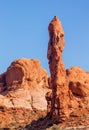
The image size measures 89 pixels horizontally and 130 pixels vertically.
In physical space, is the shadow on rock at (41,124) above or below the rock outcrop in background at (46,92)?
below

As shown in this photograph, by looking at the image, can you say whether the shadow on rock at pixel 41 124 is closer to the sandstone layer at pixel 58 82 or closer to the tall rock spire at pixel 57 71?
the sandstone layer at pixel 58 82

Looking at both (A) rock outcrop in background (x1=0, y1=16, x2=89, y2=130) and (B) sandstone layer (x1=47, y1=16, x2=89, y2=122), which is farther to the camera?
(A) rock outcrop in background (x1=0, y1=16, x2=89, y2=130)

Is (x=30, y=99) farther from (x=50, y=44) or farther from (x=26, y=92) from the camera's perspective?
(x=50, y=44)

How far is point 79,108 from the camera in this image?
4013 inches

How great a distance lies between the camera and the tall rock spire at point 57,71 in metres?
99.2

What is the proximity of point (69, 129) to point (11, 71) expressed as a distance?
4016cm

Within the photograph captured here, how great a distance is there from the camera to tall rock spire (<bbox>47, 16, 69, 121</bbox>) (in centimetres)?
9925

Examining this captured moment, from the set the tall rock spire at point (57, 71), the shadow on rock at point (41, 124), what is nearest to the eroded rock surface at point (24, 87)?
the shadow on rock at point (41, 124)

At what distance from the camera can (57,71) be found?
3969 inches

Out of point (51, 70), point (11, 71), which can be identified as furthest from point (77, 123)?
point (11, 71)

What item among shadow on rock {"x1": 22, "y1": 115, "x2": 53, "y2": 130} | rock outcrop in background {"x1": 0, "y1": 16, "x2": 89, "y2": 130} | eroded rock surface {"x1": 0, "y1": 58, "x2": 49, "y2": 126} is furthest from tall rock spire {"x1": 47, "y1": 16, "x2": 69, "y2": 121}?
eroded rock surface {"x1": 0, "y1": 58, "x2": 49, "y2": 126}

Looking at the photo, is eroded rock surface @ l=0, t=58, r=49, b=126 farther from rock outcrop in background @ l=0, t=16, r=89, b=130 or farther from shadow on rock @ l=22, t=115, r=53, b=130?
shadow on rock @ l=22, t=115, r=53, b=130

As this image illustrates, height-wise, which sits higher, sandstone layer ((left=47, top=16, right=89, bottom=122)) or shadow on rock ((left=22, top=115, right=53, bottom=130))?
sandstone layer ((left=47, top=16, right=89, bottom=122))

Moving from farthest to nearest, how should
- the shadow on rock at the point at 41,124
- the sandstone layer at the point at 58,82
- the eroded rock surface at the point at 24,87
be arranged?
1. the eroded rock surface at the point at 24,87
2. the shadow on rock at the point at 41,124
3. the sandstone layer at the point at 58,82
